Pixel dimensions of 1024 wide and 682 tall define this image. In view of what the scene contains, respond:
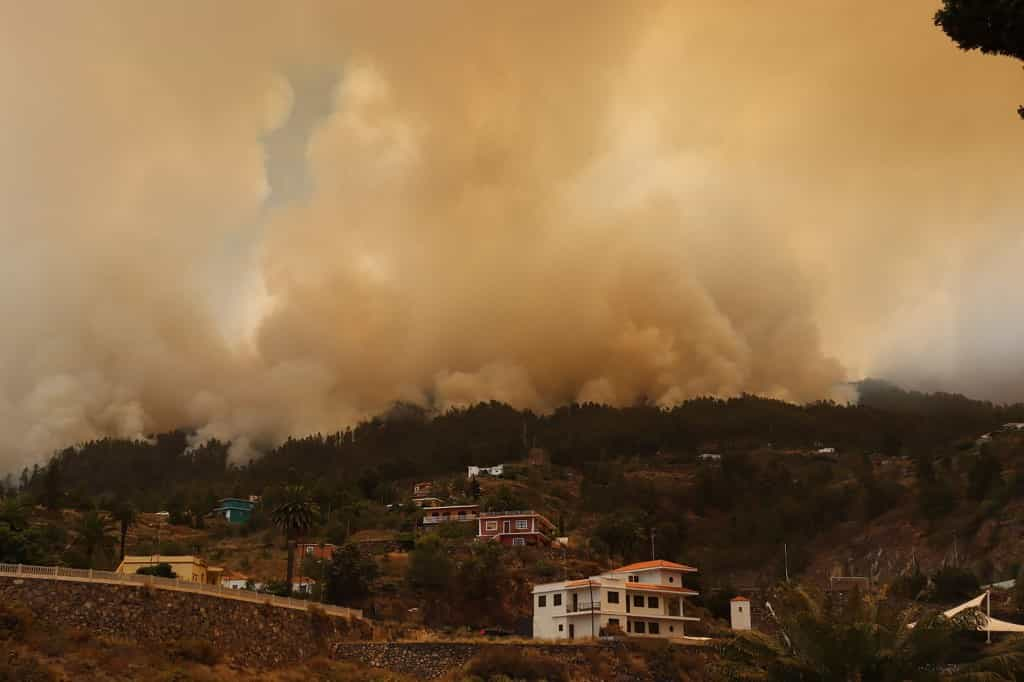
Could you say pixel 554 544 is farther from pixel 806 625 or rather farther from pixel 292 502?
pixel 806 625

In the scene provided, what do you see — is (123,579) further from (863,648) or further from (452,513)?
(452,513)

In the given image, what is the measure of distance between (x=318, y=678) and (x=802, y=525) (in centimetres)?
9979

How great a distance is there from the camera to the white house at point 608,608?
3125 inches

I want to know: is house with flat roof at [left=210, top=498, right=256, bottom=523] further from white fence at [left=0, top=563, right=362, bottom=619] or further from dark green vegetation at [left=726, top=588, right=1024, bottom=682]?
dark green vegetation at [left=726, top=588, right=1024, bottom=682]

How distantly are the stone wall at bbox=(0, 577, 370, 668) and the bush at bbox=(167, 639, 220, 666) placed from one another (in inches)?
21.3

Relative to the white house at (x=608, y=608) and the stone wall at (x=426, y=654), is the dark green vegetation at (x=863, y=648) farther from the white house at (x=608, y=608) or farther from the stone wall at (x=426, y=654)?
the white house at (x=608, y=608)

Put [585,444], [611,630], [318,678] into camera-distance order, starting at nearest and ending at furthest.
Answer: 1. [318,678]
2. [611,630]
3. [585,444]

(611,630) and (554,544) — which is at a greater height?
(554,544)

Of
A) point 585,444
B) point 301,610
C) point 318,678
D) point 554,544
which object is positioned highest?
point 585,444

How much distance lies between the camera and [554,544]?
118000 mm

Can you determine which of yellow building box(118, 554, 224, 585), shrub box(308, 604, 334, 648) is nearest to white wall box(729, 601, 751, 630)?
shrub box(308, 604, 334, 648)

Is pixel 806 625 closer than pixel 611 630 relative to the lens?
Yes

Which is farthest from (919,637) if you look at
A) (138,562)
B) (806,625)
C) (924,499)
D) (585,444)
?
(585,444)

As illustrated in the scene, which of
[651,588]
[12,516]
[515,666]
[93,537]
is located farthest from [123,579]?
[651,588]
